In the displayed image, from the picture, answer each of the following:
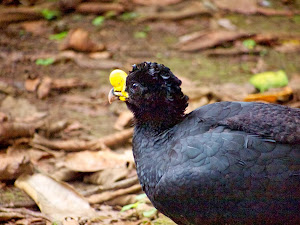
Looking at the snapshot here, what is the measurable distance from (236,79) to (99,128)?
237 centimetres

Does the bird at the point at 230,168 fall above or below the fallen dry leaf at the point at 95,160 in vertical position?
above

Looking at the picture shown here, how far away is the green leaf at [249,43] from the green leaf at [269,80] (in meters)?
1.43

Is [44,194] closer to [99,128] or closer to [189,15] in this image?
[99,128]

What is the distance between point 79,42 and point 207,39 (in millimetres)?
2173

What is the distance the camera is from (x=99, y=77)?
24.9 ft

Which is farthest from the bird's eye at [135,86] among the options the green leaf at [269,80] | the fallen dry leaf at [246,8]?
the fallen dry leaf at [246,8]

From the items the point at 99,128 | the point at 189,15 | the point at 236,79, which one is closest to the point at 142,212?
the point at 99,128

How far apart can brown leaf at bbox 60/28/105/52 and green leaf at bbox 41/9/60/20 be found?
5.28ft

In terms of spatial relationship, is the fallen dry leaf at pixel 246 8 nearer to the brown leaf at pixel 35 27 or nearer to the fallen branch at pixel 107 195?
the brown leaf at pixel 35 27

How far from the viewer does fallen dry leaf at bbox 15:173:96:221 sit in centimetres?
440

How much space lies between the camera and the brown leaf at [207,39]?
846 centimetres

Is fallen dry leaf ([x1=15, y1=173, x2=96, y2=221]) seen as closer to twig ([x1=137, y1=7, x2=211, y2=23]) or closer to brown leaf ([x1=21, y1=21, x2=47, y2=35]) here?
brown leaf ([x1=21, y1=21, x2=47, y2=35])

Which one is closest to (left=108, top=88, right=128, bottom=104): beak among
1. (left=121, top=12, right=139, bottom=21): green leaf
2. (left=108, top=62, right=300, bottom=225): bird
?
(left=108, top=62, right=300, bottom=225): bird

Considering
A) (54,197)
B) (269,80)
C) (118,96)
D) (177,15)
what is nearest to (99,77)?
(269,80)
